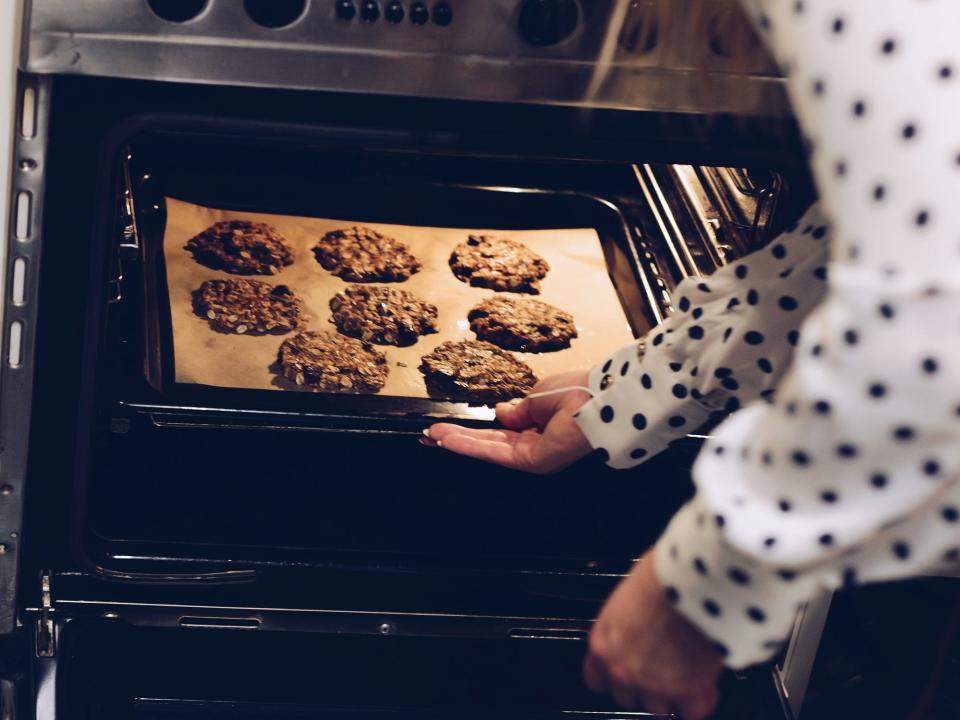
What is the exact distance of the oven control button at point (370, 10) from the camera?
1028 millimetres

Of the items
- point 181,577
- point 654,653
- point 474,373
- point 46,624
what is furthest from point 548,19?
point 46,624

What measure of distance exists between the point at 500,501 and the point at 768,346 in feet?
1.83

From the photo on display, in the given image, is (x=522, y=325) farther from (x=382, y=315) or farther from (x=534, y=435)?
(x=534, y=435)

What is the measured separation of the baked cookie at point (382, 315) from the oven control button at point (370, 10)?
0.75 m

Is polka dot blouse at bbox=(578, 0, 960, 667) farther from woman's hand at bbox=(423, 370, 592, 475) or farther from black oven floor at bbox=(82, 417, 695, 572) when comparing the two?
black oven floor at bbox=(82, 417, 695, 572)

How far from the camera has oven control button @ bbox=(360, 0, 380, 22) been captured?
3.37ft

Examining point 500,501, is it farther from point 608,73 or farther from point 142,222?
point 142,222

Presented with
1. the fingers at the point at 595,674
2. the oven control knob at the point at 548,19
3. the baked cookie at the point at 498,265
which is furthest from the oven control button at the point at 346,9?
the baked cookie at the point at 498,265

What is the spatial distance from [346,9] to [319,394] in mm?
617

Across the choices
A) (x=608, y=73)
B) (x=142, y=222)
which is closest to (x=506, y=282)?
(x=142, y=222)

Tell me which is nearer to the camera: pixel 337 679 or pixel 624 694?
pixel 624 694

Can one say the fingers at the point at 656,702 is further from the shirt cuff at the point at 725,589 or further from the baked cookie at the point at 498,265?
the baked cookie at the point at 498,265

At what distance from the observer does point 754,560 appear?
765mm

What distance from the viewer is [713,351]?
106 centimetres
